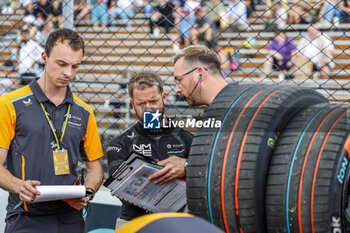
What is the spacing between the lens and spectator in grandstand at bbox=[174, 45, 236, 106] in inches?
97.7

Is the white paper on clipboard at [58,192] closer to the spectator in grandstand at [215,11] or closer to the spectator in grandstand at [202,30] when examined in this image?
the spectator in grandstand at [202,30]

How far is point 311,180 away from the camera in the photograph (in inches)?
70.2

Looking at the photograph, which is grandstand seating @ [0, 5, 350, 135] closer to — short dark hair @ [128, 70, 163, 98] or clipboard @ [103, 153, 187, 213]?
short dark hair @ [128, 70, 163, 98]

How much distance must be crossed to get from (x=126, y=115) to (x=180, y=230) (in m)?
2.90

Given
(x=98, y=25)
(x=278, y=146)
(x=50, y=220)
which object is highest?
(x=98, y=25)

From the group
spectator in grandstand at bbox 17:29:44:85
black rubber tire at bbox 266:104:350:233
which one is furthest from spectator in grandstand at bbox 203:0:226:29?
black rubber tire at bbox 266:104:350:233

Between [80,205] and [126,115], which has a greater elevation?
[126,115]

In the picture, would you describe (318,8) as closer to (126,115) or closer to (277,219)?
(126,115)

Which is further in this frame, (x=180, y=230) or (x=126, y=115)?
(x=126, y=115)

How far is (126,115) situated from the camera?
4.17 meters

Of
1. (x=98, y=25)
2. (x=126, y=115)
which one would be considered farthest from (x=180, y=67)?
(x=98, y=25)

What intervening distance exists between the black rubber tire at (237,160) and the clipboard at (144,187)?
376 millimetres

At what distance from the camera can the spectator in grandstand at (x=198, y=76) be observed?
97.7 inches

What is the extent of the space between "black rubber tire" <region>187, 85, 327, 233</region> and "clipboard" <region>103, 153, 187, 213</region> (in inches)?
14.8
